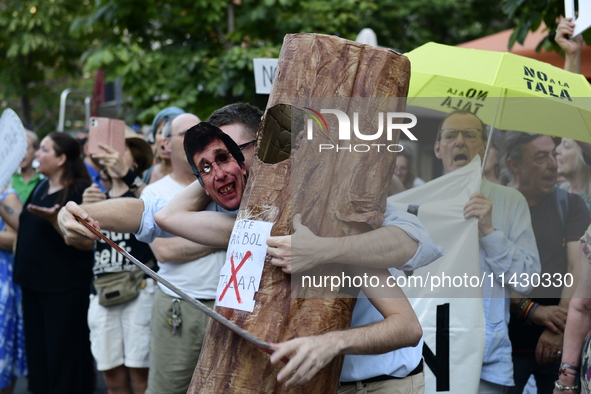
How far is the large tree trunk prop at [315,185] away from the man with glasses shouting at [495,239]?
4.40 feet

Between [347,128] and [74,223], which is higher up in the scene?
[347,128]

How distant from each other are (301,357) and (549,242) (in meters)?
2.11

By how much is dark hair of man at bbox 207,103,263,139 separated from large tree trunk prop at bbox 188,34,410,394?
36 cm

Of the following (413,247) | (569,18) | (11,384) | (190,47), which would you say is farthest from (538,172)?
(190,47)

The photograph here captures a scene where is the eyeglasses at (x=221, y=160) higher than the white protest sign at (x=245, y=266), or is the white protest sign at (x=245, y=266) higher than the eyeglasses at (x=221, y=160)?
the eyeglasses at (x=221, y=160)

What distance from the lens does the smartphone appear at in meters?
4.36

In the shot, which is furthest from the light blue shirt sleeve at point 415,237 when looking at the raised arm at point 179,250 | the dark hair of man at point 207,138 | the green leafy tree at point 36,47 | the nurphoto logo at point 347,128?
the green leafy tree at point 36,47

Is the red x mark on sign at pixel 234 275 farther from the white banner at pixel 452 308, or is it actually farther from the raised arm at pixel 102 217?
the white banner at pixel 452 308

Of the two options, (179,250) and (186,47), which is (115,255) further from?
(186,47)

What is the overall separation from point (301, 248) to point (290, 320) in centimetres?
21

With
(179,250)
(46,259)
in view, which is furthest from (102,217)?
(46,259)

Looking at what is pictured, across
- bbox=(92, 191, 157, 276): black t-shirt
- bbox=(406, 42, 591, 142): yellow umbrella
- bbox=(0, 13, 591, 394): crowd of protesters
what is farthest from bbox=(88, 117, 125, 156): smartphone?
bbox=(406, 42, 591, 142): yellow umbrella

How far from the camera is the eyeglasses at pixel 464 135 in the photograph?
11.1ft

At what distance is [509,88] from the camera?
Result: 10.5ft
